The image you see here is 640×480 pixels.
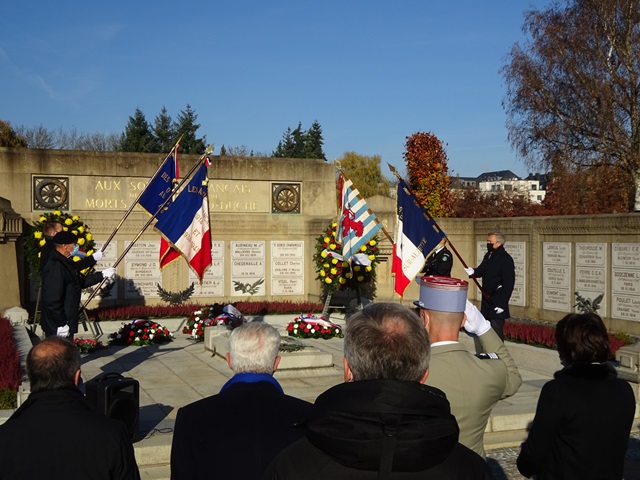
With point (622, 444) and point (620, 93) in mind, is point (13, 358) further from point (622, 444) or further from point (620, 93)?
point (620, 93)

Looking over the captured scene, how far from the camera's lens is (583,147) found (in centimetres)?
3212

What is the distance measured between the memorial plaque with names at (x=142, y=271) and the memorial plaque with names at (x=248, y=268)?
2.17 m

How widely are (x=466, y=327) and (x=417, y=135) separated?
98.1 ft

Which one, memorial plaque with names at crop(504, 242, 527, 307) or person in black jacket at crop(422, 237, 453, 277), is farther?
memorial plaque with names at crop(504, 242, 527, 307)

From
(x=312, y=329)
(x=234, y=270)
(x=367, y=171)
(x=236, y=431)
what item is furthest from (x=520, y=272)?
(x=367, y=171)

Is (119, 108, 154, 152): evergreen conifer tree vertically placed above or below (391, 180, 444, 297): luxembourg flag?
above

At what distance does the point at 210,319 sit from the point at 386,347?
13820mm

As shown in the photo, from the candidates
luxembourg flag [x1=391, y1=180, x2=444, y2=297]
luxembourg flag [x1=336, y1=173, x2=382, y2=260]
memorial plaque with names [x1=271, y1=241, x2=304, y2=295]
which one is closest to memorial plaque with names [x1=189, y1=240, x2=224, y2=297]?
memorial plaque with names [x1=271, y1=241, x2=304, y2=295]

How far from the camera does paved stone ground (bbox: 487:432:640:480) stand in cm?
743

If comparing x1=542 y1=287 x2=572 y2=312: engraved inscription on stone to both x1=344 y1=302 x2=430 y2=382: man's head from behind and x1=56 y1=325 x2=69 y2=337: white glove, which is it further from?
x1=344 y1=302 x2=430 y2=382: man's head from behind

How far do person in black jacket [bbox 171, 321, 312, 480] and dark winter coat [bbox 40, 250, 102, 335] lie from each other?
610 centimetres

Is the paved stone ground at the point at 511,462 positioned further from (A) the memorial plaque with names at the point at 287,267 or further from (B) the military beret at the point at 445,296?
(A) the memorial plaque with names at the point at 287,267

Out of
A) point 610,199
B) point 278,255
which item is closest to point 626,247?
point 278,255

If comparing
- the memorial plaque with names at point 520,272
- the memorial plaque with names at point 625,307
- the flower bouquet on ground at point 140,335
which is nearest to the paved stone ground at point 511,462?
the memorial plaque with names at point 625,307
